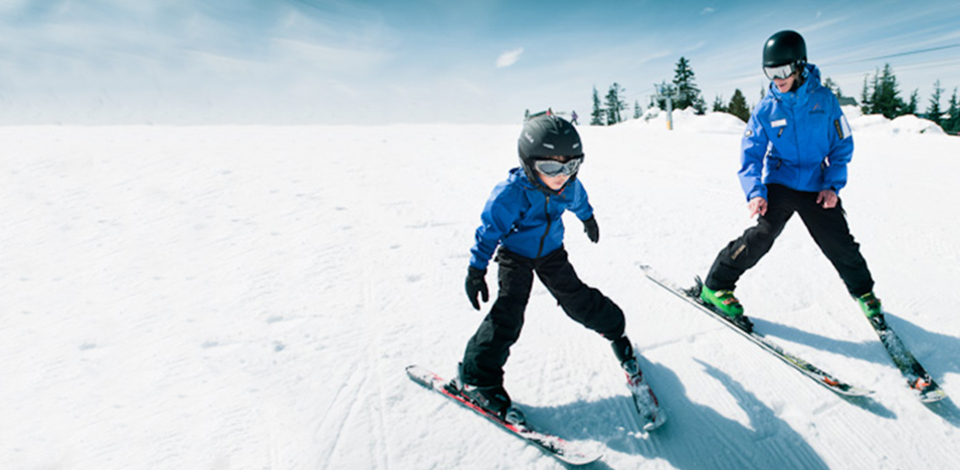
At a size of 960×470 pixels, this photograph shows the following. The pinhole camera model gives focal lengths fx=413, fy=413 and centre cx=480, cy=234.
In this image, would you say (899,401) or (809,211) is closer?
(899,401)

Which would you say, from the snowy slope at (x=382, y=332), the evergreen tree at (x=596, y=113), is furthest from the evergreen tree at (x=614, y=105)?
the snowy slope at (x=382, y=332)

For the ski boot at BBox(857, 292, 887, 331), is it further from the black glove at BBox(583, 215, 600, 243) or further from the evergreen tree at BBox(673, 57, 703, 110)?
the evergreen tree at BBox(673, 57, 703, 110)

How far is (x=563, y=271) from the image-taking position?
8.48ft

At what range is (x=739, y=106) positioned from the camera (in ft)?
191

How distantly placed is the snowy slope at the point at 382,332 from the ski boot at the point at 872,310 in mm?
141

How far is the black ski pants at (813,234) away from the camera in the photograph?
9.46 feet

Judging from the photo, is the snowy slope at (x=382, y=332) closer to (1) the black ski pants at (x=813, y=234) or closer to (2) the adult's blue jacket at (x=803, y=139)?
(1) the black ski pants at (x=813, y=234)

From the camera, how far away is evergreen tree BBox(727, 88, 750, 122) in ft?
189

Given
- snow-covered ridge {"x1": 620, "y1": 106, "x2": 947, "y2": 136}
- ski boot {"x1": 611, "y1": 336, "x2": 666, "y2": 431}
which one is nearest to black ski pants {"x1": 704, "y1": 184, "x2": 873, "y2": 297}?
ski boot {"x1": 611, "y1": 336, "x2": 666, "y2": 431}

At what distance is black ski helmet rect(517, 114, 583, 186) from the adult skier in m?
1.57

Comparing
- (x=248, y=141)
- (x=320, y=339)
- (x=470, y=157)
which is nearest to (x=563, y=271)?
(x=320, y=339)

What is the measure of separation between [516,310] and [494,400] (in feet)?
1.74

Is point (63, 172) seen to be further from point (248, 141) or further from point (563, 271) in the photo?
point (563, 271)

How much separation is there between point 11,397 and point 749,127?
519 cm
